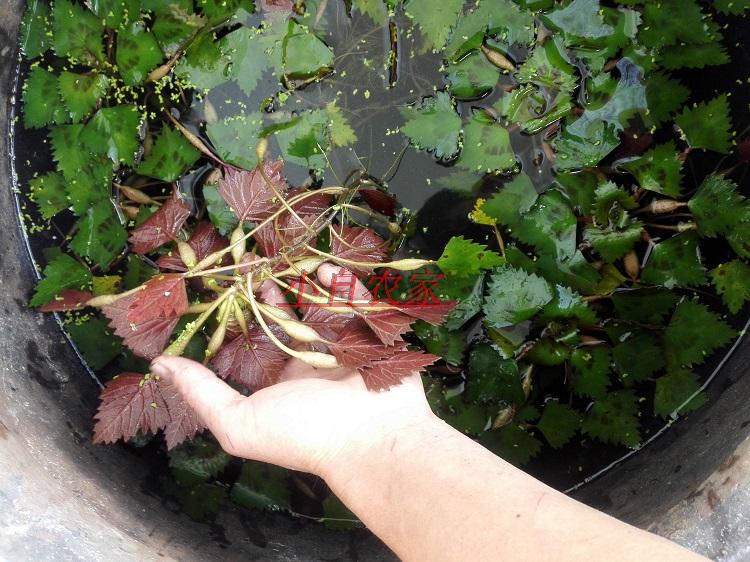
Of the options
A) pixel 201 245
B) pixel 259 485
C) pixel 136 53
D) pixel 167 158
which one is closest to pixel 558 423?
pixel 259 485

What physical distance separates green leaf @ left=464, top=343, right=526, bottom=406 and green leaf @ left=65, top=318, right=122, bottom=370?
1047mm

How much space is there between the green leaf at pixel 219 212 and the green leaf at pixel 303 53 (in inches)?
16.0

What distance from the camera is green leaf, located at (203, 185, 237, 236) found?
1587 mm

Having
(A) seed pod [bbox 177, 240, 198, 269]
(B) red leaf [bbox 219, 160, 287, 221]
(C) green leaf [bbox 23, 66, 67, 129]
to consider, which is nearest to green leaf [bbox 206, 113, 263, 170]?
(B) red leaf [bbox 219, 160, 287, 221]

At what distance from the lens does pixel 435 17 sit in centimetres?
158

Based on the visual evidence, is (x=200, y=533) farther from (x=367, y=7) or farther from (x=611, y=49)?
(x=611, y=49)

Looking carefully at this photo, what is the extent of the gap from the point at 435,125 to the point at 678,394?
3.43 ft

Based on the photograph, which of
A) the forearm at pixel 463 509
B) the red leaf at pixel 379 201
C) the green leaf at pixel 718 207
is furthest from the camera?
the red leaf at pixel 379 201

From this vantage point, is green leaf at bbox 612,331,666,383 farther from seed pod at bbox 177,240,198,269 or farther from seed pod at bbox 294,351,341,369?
seed pod at bbox 177,240,198,269

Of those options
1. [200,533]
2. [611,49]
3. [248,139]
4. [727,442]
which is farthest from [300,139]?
[727,442]

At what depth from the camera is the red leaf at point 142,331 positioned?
1346 mm

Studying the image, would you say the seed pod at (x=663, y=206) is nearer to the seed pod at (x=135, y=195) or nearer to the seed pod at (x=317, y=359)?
the seed pod at (x=317, y=359)

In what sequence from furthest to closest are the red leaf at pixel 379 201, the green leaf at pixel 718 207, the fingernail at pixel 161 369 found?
1. the red leaf at pixel 379 201
2. the green leaf at pixel 718 207
3. the fingernail at pixel 161 369

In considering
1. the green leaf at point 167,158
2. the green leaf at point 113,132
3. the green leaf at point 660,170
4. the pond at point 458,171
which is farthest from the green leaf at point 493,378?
the green leaf at point 113,132
